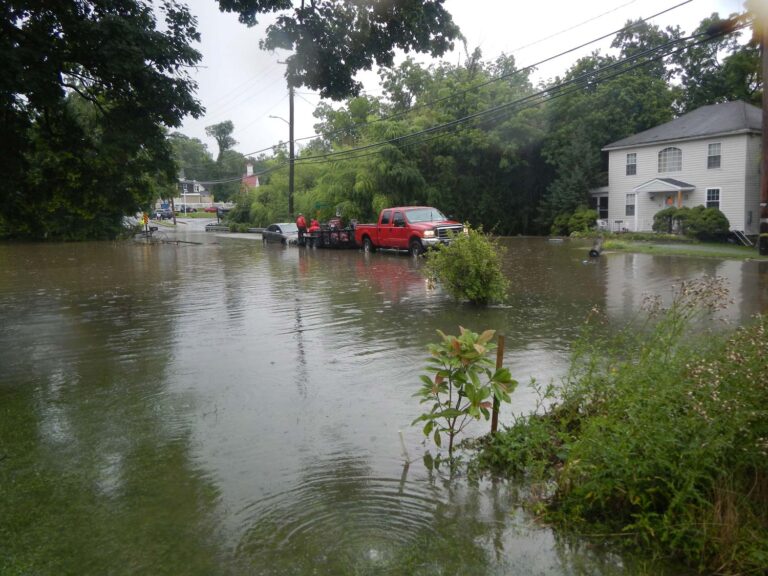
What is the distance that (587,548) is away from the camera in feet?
12.1

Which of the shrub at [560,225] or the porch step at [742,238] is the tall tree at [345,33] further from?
the shrub at [560,225]

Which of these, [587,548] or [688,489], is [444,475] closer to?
[587,548]

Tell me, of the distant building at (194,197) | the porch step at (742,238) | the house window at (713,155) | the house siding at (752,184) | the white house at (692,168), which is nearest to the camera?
the porch step at (742,238)

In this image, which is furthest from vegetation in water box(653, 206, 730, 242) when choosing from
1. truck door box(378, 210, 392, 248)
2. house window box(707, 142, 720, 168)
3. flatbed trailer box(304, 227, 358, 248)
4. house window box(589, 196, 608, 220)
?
flatbed trailer box(304, 227, 358, 248)

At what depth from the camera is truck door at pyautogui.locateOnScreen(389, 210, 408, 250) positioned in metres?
26.3

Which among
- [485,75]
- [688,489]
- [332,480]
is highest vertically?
[485,75]

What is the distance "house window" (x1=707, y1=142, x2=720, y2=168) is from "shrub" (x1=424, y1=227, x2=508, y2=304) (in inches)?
1051

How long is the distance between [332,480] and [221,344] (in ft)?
17.2

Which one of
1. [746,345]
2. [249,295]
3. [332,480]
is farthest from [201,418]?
[249,295]

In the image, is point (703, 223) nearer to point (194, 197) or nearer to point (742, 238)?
point (742, 238)

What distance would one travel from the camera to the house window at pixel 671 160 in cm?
3547

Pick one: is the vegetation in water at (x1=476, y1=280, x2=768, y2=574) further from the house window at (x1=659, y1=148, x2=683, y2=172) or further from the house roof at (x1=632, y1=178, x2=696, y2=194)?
the house window at (x1=659, y1=148, x2=683, y2=172)

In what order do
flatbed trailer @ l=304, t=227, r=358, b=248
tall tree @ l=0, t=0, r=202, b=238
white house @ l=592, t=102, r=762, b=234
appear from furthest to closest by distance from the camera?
1. white house @ l=592, t=102, r=762, b=234
2. flatbed trailer @ l=304, t=227, r=358, b=248
3. tall tree @ l=0, t=0, r=202, b=238

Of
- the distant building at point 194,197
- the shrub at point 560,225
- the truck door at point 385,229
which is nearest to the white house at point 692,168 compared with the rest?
the shrub at point 560,225
